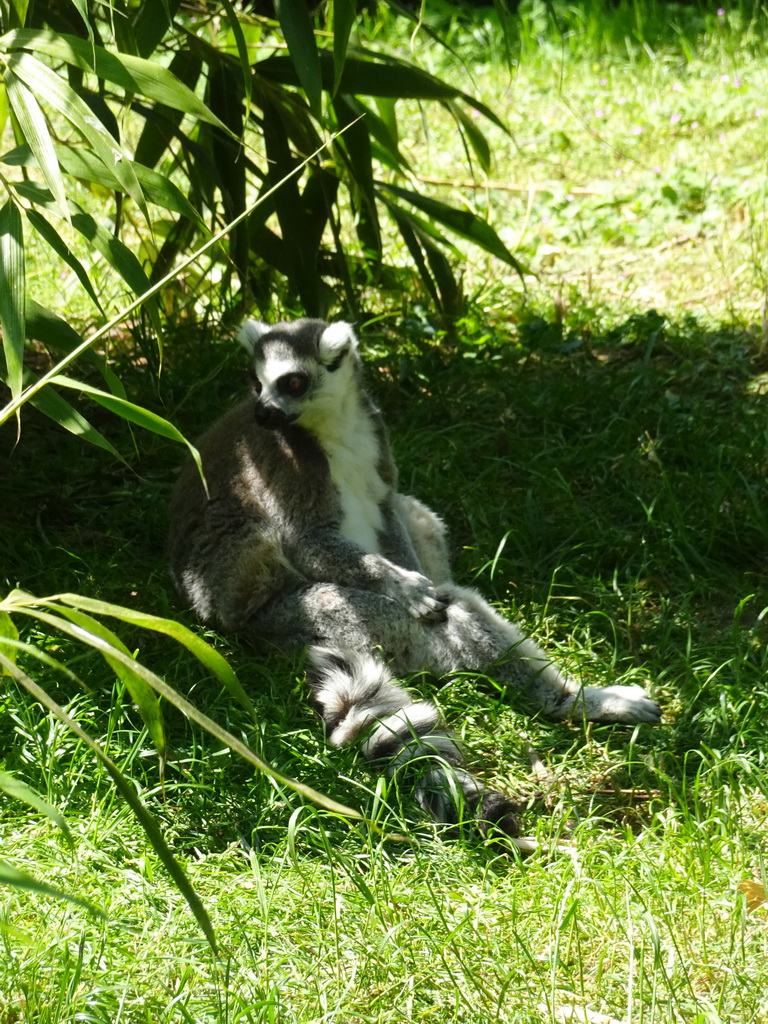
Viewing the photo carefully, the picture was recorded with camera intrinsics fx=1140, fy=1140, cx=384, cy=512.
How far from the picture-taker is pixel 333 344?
404 cm

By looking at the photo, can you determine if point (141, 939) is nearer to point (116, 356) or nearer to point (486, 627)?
point (486, 627)

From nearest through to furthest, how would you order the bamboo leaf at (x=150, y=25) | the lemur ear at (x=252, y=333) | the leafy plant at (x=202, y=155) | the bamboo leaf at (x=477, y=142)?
the leafy plant at (x=202, y=155) < the bamboo leaf at (x=150, y=25) < the lemur ear at (x=252, y=333) < the bamboo leaf at (x=477, y=142)

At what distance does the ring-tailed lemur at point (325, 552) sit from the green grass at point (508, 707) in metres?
0.13

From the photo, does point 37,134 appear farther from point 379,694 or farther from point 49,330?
point 379,694

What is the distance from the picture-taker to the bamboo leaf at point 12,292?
2.40 metres

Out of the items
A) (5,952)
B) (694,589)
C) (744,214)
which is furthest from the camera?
(744,214)

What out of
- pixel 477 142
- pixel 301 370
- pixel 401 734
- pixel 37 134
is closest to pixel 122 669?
pixel 37 134

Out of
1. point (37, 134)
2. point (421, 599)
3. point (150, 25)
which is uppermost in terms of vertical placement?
point (150, 25)

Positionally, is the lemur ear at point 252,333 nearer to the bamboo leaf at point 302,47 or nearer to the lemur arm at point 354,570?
the lemur arm at point 354,570

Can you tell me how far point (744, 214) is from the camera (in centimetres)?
684

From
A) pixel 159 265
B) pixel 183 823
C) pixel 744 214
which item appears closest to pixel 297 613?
pixel 183 823

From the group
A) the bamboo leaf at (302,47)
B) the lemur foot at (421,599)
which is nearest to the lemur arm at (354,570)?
the lemur foot at (421,599)

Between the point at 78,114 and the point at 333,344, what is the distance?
163 centimetres

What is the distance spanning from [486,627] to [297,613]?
0.63 metres
